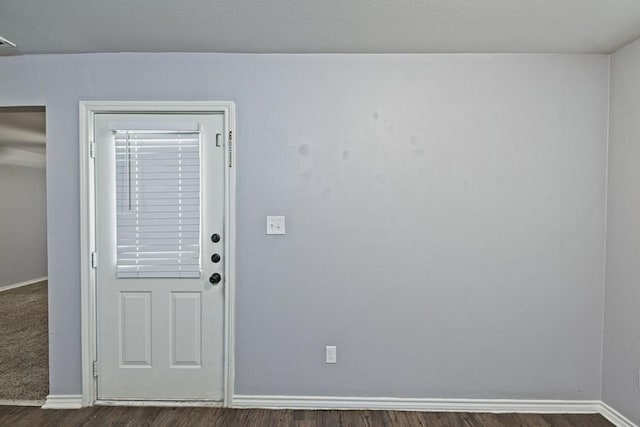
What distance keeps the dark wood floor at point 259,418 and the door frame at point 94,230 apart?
0.11 meters

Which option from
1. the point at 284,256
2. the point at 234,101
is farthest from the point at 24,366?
the point at 234,101

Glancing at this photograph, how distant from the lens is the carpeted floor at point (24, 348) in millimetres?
3033

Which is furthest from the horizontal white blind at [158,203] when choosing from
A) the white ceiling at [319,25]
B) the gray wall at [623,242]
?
the gray wall at [623,242]

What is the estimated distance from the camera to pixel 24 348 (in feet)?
12.6

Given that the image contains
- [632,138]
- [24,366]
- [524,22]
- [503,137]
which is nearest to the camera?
[524,22]

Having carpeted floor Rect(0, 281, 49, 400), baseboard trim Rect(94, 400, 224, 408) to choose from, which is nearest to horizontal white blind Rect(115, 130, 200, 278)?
baseboard trim Rect(94, 400, 224, 408)

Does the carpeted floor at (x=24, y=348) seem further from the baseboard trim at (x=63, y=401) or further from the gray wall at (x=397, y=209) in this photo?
the gray wall at (x=397, y=209)

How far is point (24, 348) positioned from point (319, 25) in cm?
394

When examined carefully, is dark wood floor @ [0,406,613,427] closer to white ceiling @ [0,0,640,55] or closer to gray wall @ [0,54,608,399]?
gray wall @ [0,54,608,399]

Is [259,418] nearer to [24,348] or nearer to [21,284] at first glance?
[24,348]

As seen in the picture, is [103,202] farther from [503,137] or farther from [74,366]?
[503,137]

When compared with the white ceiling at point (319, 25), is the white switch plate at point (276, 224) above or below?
below

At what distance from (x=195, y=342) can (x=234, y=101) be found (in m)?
1.69

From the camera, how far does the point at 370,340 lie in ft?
9.22
